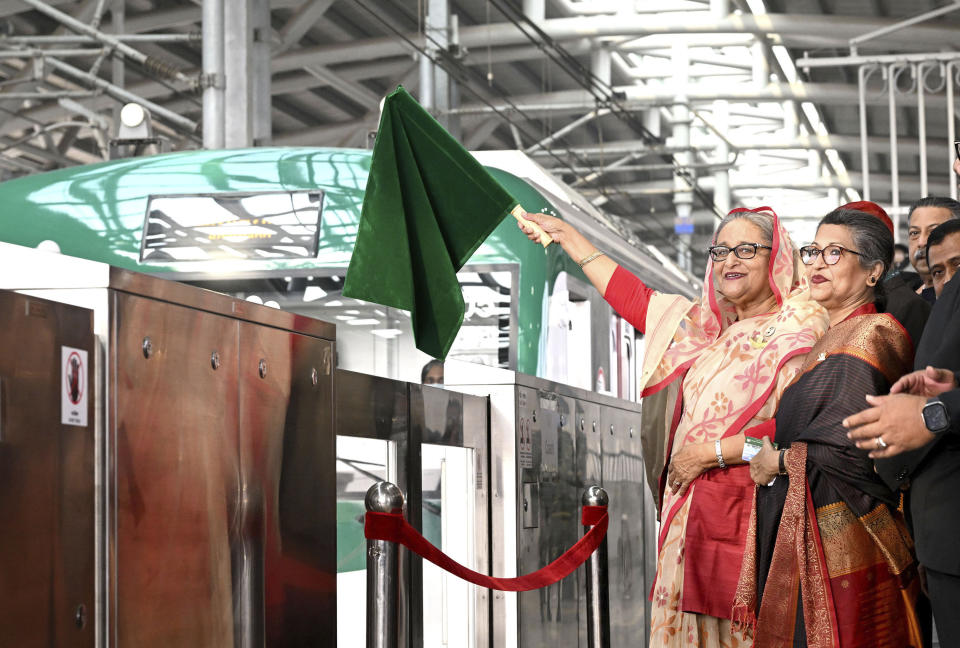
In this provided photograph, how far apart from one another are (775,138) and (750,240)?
19.2 m

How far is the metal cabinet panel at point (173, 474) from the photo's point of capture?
247cm

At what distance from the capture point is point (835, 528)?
3.39 metres

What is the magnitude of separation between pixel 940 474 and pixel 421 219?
1.75 metres

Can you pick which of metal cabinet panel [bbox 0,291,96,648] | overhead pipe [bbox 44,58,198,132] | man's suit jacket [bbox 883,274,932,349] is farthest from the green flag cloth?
overhead pipe [bbox 44,58,198,132]

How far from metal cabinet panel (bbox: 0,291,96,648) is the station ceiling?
29.7 feet

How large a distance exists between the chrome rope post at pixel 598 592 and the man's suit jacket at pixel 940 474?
177 cm

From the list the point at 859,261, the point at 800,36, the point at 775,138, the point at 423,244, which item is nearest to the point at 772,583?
the point at 859,261

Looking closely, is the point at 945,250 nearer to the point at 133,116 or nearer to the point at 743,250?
the point at 743,250

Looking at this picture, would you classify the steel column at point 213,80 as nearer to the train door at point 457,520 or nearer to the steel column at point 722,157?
the train door at point 457,520

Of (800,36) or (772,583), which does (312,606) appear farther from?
(800,36)

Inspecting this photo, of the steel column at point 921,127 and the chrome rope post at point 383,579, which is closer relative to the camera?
the chrome rope post at point 383,579

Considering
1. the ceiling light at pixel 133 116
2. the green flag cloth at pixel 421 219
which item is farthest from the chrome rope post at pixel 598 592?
the ceiling light at pixel 133 116

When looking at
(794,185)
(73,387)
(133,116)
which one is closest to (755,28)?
(794,185)

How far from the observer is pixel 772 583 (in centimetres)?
342
